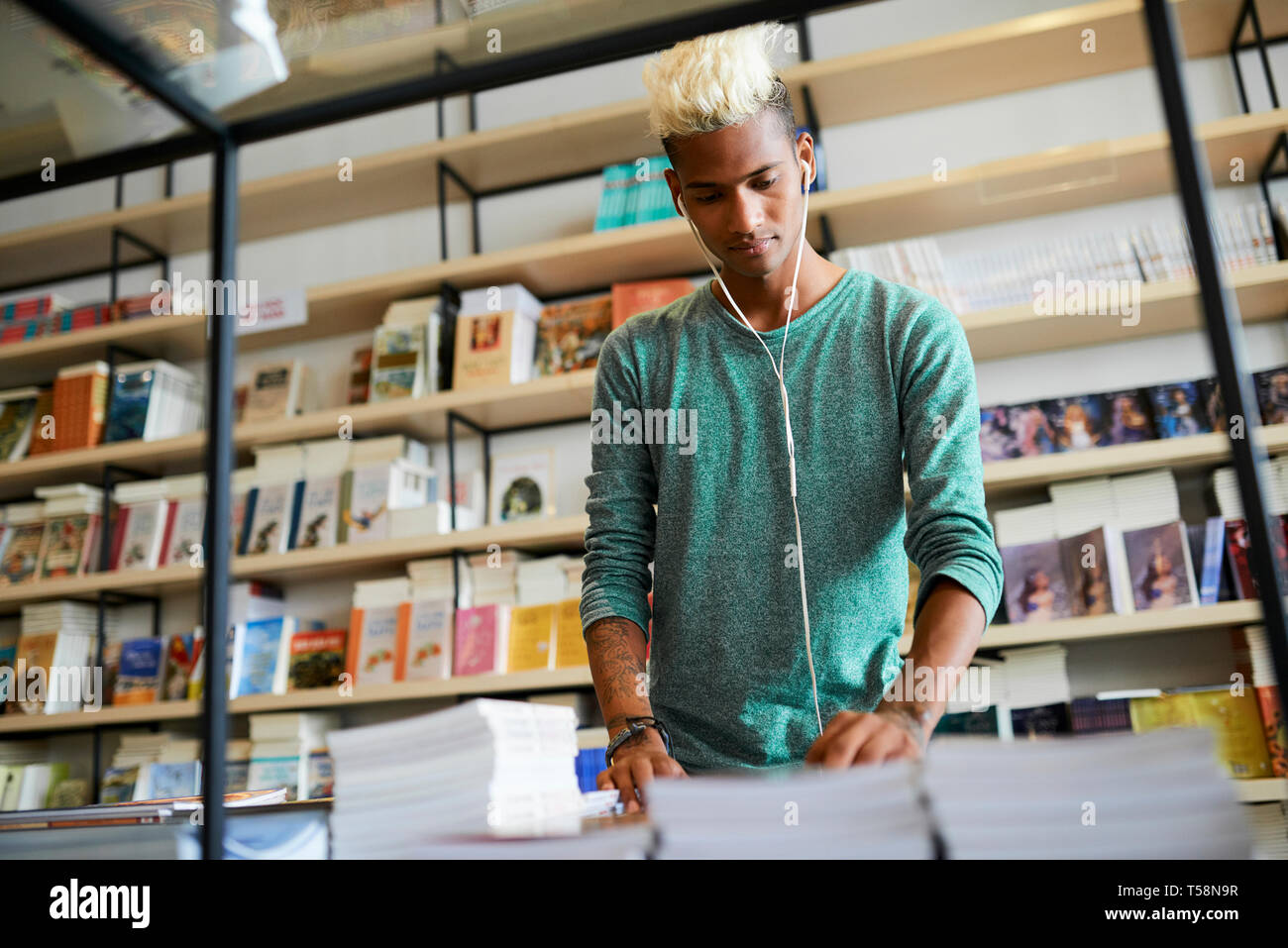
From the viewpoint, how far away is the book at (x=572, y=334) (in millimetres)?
3027

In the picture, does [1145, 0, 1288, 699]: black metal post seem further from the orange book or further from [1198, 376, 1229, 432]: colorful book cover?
the orange book

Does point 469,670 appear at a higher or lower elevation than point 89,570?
lower

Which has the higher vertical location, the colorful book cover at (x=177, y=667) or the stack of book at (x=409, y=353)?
the stack of book at (x=409, y=353)

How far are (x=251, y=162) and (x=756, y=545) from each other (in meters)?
3.06

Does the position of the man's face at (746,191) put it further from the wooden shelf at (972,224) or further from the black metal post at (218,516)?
the wooden shelf at (972,224)

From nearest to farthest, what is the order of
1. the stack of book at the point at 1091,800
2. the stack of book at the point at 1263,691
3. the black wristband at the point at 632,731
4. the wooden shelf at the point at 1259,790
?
the stack of book at the point at 1091,800 → the black wristband at the point at 632,731 → the wooden shelf at the point at 1259,790 → the stack of book at the point at 1263,691

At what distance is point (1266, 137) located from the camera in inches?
100

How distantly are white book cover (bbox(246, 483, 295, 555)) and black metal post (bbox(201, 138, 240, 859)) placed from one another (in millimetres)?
2623

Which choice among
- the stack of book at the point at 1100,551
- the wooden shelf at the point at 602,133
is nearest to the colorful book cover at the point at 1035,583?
the stack of book at the point at 1100,551

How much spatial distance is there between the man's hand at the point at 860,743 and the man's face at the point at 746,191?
0.66 m

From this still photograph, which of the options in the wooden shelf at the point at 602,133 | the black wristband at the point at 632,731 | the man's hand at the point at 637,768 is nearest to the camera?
the man's hand at the point at 637,768

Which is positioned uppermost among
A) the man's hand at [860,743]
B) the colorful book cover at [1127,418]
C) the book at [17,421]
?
the book at [17,421]
